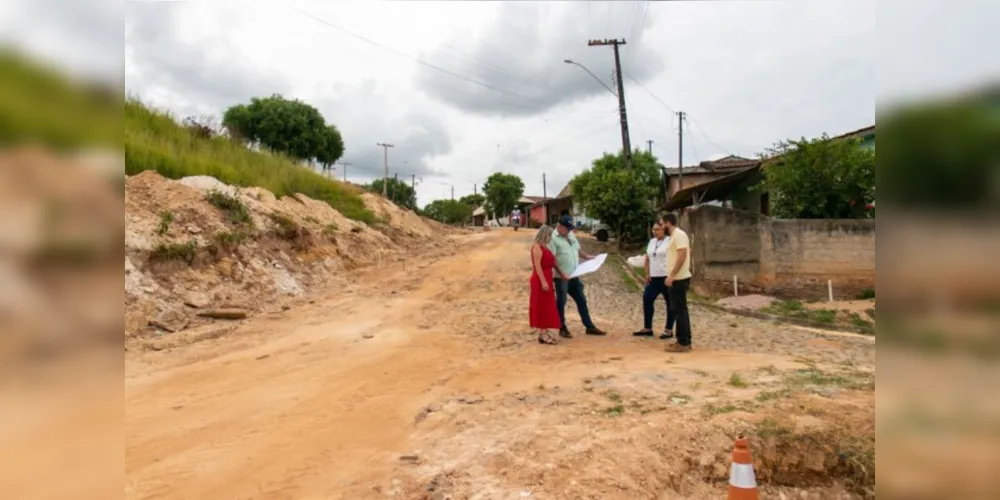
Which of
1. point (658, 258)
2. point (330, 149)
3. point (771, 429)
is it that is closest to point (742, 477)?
point (771, 429)

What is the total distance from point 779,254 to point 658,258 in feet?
21.5

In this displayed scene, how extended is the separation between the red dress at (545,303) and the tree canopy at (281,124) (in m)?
26.0

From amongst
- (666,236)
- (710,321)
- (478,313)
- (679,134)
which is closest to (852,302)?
(710,321)

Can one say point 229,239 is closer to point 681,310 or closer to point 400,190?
point 681,310

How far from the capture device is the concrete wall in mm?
11727

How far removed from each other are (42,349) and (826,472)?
382 centimetres

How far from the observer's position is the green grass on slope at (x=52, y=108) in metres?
0.99

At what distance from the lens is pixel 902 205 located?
4.23 feet

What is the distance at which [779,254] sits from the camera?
11.9 m

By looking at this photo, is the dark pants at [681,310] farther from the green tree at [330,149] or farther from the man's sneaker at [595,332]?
the green tree at [330,149]

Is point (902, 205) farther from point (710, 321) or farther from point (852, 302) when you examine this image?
point (852, 302)

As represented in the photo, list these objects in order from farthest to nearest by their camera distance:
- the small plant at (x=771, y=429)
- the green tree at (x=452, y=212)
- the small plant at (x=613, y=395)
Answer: the green tree at (x=452, y=212) < the small plant at (x=613, y=395) < the small plant at (x=771, y=429)

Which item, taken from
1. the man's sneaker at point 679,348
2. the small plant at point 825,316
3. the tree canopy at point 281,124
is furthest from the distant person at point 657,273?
the tree canopy at point 281,124

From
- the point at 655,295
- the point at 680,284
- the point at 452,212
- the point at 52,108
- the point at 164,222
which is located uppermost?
the point at 452,212
